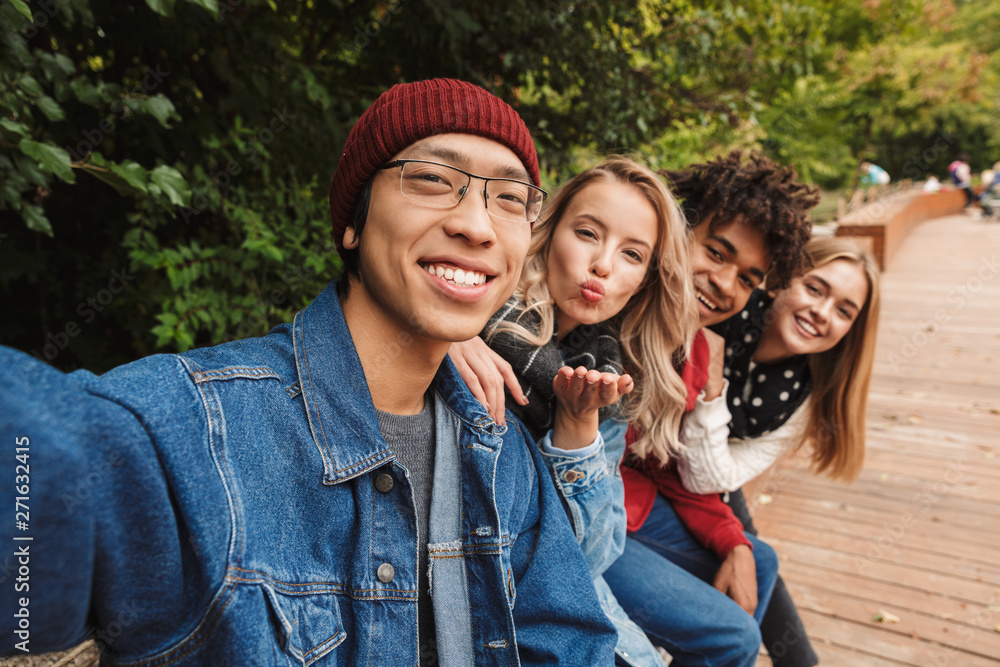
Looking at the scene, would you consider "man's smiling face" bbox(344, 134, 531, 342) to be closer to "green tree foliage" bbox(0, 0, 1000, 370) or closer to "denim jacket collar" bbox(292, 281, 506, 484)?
"denim jacket collar" bbox(292, 281, 506, 484)

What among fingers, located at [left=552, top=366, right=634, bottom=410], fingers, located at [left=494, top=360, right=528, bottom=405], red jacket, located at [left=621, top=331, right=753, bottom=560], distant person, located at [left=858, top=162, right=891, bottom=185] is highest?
distant person, located at [left=858, top=162, right=891, bottom=185]

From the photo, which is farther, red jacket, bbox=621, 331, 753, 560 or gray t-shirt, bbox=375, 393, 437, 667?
red jacket, bbox=621, 331, 753, 560

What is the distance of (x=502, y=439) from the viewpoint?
146 centimetres

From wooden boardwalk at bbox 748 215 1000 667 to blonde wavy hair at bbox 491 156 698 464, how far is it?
5.71ft

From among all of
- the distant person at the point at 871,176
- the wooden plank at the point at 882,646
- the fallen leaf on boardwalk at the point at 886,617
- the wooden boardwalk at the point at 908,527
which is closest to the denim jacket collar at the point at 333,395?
the wooden boardwalk at the point at 908,527

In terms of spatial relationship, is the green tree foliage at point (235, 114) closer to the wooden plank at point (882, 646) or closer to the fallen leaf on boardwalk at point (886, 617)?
the wooden plank at point (882, 646)

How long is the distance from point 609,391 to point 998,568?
3.58 metres

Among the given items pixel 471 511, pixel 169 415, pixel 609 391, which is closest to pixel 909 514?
pixel 609 391

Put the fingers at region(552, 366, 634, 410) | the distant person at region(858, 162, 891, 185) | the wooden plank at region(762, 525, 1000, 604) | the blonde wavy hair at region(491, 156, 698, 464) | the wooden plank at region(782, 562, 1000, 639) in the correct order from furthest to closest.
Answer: the distant person at region(858, 162, 891, 185) → the wooden plank at region(762, 525, 1000, 604) → the wooden plank at region(782, 562, 1000, 639) → the blonde wavy hair at region(491, 156, 698, 464) → the fingers at region(552, 366, 634, 410)

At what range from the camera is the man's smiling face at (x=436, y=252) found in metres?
1.22

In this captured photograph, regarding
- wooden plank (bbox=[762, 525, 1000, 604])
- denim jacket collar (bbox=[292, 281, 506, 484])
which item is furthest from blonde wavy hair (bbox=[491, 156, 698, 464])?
wooden plank (bbox=[762, 525, 1000, 604])

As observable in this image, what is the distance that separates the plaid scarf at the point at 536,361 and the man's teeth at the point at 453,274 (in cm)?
52

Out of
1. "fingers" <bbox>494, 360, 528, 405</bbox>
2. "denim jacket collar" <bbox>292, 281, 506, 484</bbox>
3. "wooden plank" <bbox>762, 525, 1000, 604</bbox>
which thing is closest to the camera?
"denim jacket collar" <bbox>292, 281, 506, 484</bbox>

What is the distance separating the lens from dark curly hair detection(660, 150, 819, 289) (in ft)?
7.45
